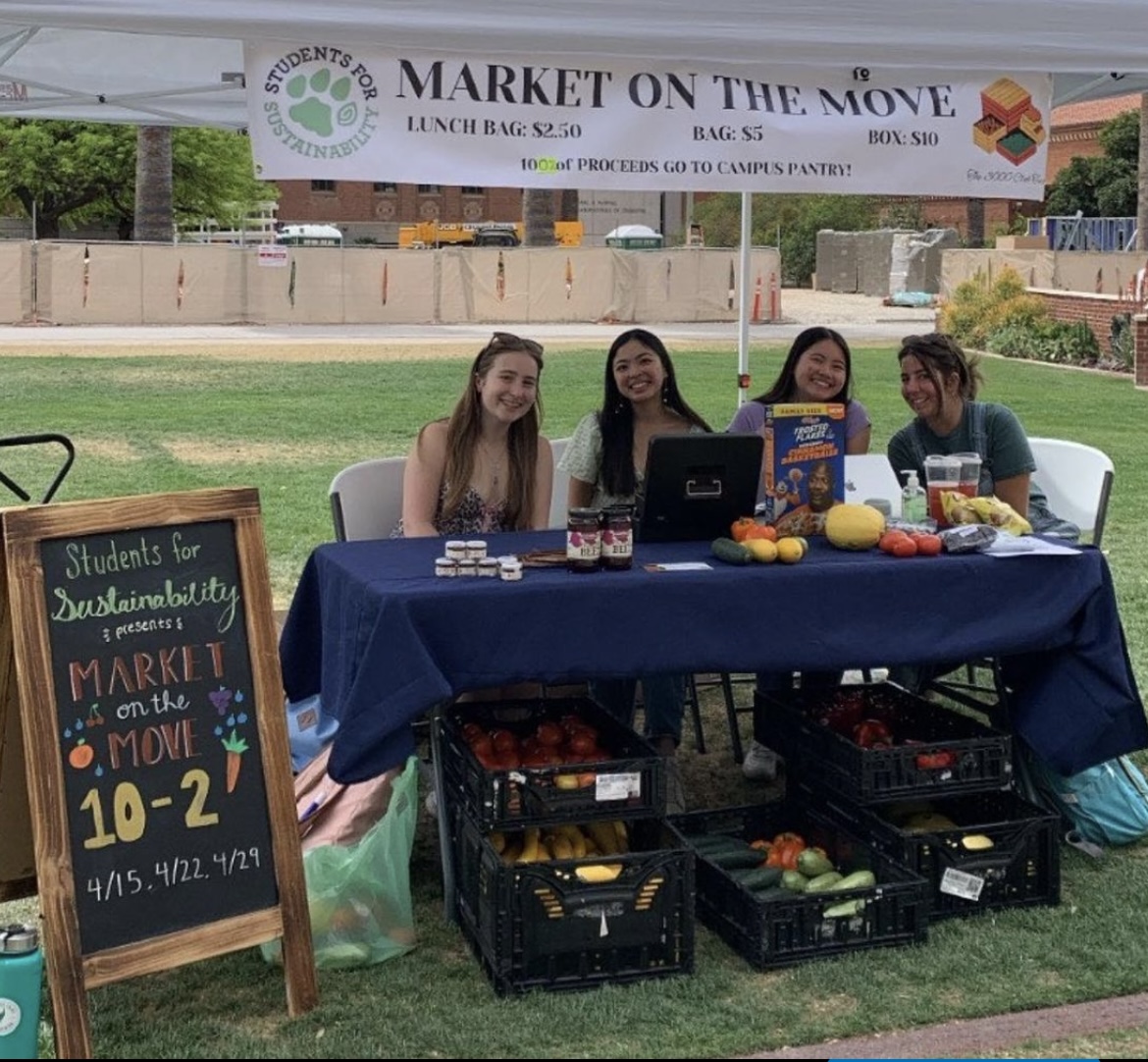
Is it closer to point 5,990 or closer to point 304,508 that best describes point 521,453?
point 5,990

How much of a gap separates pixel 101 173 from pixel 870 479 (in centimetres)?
3966

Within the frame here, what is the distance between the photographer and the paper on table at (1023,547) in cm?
469

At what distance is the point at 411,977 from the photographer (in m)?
4.23

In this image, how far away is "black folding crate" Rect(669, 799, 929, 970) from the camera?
14.1 feet

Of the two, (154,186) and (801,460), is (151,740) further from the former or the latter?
(154,186)

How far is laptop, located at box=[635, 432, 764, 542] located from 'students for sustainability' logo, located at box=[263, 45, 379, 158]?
3.97ft

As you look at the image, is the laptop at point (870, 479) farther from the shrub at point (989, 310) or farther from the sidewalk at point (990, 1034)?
the shrub at point (989, 310)

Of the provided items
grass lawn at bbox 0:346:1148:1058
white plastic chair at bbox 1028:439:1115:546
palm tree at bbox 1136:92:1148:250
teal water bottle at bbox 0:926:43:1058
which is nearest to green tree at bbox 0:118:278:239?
palm tree at bbox 1136:92:1148:250

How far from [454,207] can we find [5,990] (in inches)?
2357

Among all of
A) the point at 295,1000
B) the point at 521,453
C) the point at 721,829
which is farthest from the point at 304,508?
the point at 295,1000

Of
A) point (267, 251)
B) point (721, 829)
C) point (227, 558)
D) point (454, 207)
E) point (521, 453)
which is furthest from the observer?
point (454, 207)

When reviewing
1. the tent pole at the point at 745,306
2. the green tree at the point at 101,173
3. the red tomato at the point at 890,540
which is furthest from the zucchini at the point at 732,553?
the green tree at the point at 101,173

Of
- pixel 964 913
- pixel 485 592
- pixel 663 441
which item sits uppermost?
pixel 663 441

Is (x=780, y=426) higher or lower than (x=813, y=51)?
lower
